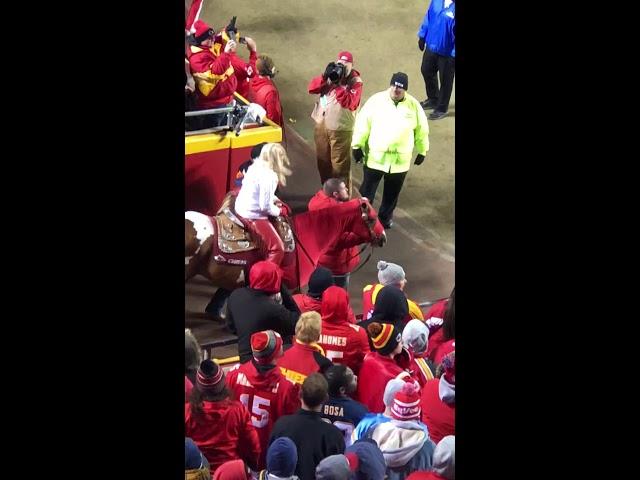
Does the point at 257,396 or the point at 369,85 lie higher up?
the point at 369,85

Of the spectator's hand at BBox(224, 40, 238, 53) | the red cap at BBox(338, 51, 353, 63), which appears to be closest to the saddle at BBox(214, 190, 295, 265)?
→ the spectator's hand at BBox(224, 40, 238, 53)

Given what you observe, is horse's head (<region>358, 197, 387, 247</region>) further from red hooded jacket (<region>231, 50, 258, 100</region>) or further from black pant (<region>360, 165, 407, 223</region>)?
red hooded jacket (<region>231, 50, 258, 100</region>)

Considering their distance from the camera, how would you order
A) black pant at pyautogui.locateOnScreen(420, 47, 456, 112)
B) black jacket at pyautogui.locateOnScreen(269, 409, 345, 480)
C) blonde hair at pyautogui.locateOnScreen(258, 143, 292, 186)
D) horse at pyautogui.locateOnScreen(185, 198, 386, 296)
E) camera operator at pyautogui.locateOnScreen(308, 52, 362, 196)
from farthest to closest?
black pant at pyautogui.locateOnScreen(420, 47, 456, 112), camera operator at pyautogui.locateOnScreen(308, 52, 362, 196), blonde hair at pyautogui.locateOnScreen(258, 143, 292, 186), horse at pyautogui.locateOnScreen(185, 198, 386, 296), black jacket at pyautogui.locateOnScreen(269, 409, 345, 480)

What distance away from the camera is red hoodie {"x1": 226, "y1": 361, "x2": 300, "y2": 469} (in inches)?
343

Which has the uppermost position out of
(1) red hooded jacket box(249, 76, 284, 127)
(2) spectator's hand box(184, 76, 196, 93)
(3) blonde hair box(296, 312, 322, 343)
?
(2) spectator's hand box(184, 76, 196, 93)

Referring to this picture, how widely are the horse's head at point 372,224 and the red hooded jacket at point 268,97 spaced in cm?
69

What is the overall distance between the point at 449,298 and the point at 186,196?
5.51ft

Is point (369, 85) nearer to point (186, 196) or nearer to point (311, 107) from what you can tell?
point (311, 107)

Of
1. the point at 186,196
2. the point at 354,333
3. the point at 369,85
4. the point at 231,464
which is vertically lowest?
the point at 231,464

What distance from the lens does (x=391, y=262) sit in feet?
30.2

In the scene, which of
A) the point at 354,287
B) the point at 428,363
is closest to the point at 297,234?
the point at 354,287

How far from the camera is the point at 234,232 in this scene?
8.92 meters

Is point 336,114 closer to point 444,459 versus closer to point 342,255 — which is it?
point 342,255

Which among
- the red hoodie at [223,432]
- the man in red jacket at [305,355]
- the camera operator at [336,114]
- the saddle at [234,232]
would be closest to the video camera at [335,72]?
the camera operator at [336,114]
